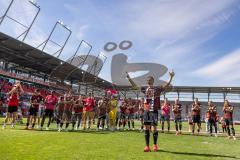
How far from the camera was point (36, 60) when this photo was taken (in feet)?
144

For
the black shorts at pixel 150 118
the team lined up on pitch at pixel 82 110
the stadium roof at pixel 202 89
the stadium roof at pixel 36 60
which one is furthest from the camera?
the stadium roof at pixel 202 89

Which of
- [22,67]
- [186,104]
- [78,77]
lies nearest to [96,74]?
[78,77]

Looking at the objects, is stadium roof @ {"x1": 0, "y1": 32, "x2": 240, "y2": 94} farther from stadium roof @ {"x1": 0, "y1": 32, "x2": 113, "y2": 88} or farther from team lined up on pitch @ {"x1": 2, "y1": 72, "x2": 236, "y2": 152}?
team lined up on pitch @ {"x1": 2, "y1": 72, "x2": 236, "y2": 152}

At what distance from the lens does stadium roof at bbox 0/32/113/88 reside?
122ft

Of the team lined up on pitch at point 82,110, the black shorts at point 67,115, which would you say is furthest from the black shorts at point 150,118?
the black shorts at point 67,115

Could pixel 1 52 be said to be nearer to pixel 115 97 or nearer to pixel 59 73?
pixel 59 73

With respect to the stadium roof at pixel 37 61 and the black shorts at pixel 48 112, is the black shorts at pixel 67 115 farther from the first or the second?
the stadium roof at pixel 37 61

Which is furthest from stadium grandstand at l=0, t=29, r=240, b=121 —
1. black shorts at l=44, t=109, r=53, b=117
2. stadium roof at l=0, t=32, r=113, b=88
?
black shorts at l=44, t=109, r=53, b=117

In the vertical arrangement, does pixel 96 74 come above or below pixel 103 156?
above

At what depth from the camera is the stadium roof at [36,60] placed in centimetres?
3717

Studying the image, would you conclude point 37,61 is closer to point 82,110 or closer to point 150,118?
point 82,110

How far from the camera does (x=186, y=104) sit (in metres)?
75.9

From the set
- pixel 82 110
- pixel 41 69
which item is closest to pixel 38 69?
pixel 41 69

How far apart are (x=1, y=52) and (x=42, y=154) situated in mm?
34622
